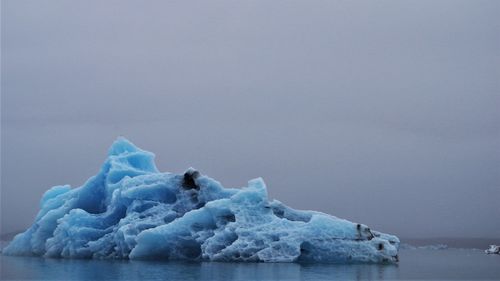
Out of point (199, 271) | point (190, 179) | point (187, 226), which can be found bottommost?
point (199, 271)

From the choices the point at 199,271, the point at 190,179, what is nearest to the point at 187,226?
the point at 190,179

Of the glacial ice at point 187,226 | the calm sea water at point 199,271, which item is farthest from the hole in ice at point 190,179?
the calm sea water at point 199,271

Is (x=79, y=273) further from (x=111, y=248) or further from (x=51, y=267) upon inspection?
(x=111, y=248)

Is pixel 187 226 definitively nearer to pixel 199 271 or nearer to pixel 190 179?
pixel 190 179

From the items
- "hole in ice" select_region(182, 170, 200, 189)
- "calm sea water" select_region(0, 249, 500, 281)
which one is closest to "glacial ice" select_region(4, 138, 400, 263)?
"hole in ice" select_region(182, 170, 200, 189)

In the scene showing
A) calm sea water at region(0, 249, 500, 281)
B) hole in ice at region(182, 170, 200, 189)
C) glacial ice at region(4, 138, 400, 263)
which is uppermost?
hole in ice at region(182, 170, 200, 189)

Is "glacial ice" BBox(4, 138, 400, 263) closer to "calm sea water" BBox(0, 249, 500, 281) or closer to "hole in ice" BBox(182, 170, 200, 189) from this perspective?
"hole in ice" BBox(182, 170, 200, 189)

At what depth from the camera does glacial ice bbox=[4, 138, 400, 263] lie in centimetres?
2208

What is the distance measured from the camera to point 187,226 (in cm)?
2292

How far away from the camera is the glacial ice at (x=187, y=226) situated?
22.1 m

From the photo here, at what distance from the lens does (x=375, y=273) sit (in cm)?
1883

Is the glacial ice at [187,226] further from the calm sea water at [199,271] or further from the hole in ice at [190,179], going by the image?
the calm sea water at [199,271]

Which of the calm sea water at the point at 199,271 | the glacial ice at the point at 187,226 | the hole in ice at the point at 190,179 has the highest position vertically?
the hole in ice at the point at 190,179

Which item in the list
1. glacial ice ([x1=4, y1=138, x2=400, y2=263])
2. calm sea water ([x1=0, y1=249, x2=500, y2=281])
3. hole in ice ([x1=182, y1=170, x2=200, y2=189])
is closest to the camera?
calm sea water ([x1=0, y1=249, x2=500, y2=281])
